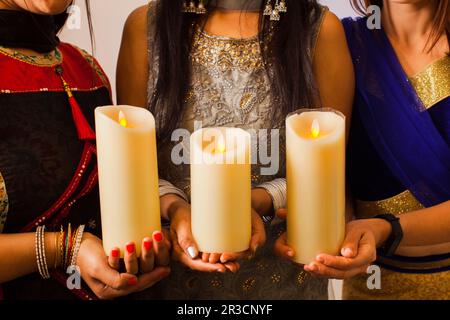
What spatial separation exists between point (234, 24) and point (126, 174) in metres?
0.40

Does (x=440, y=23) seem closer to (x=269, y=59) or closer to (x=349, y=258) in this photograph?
(x=269, y=59)

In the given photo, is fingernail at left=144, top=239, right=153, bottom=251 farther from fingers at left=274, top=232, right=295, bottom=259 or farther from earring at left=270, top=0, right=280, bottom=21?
earring at left=270, top=0, right=280, bottom=21

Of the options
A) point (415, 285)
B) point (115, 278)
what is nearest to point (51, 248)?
point (115, 278)

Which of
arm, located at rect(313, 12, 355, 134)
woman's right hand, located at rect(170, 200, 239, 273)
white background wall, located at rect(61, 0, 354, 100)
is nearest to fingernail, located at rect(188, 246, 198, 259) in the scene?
woman's right hand, located at rect(170, 200, 239, 273)

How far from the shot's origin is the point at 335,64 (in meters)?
0.95

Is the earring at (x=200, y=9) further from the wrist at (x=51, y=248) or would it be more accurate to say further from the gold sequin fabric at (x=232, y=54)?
the wrist at (x=51, y=248)

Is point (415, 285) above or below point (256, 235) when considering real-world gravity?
below

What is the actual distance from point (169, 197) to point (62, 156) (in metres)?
0.15

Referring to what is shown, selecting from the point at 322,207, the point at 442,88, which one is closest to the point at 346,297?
the point at 442,88

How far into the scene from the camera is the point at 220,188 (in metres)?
0.64

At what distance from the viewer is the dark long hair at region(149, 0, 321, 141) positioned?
3.01 feet

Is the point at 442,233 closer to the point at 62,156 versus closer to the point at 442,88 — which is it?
the point at 442,88

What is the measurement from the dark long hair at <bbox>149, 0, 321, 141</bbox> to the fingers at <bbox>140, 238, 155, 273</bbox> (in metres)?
0.29
